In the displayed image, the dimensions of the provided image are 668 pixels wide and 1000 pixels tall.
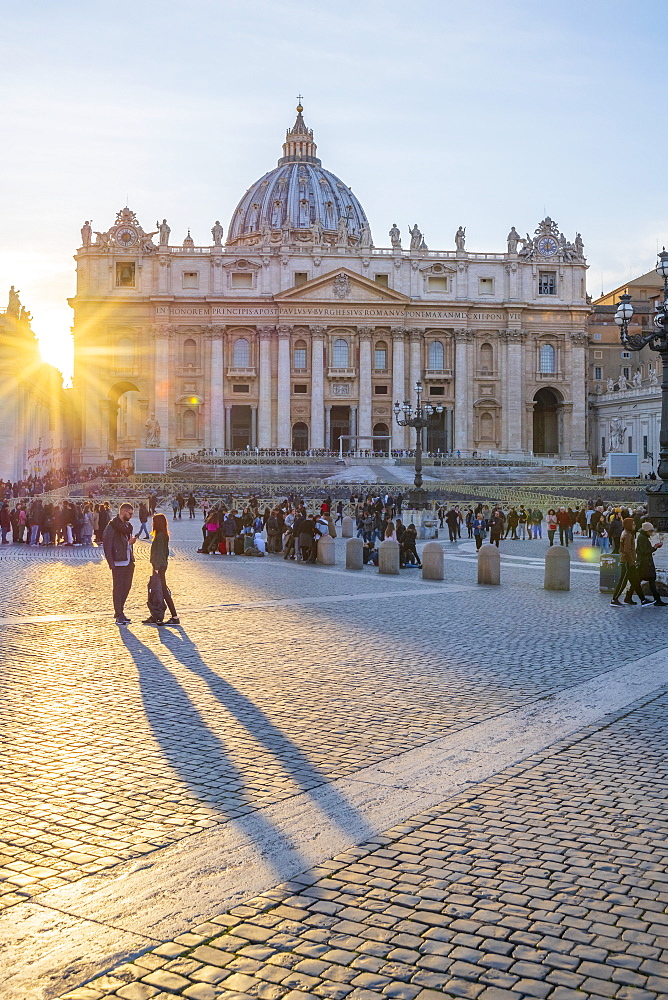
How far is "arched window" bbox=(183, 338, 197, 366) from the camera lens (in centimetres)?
8425

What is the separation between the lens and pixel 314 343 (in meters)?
83.5

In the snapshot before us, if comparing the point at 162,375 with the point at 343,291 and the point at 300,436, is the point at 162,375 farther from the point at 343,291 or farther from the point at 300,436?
the point at 343,291

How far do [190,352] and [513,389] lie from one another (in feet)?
88.1

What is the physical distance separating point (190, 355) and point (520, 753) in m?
78.9

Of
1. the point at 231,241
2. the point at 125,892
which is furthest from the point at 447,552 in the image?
the point at 231,241

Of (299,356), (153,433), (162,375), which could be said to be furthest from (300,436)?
(153,433)

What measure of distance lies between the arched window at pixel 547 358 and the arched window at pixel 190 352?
29.1 m

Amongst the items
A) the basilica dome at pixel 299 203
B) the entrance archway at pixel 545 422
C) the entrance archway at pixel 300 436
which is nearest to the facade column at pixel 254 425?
the entrance archway at pixel 300 436

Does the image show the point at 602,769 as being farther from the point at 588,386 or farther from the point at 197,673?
the point at 588,386

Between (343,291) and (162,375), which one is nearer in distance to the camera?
(343,291)

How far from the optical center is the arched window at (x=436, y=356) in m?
85.5

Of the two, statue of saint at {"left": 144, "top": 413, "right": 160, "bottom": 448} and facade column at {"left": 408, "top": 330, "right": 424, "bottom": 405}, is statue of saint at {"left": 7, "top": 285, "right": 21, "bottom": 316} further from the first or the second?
facade column at {"left": 408, "top": 330, "right": 424, "bottom": 405}

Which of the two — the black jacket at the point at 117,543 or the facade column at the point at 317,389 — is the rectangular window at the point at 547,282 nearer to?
the facade column at the point at 317,389

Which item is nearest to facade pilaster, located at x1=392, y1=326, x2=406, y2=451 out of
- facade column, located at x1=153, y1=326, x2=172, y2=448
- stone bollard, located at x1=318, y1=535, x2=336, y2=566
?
facade column, located at x1=153, y1=326, x2=172, y2=448
